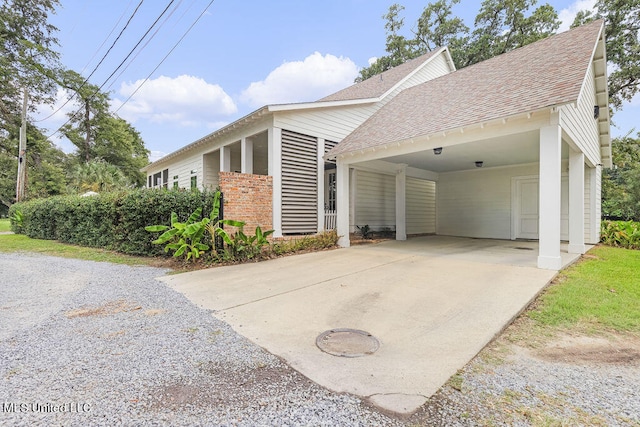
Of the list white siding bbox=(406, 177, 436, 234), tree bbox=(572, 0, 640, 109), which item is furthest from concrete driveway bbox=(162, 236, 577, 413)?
tree bbox=(572, 0, 640, 109)

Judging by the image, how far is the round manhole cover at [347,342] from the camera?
2.75m

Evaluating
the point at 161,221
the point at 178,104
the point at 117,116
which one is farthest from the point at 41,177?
the point at 161,221

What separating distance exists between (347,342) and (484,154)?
8.43 meters

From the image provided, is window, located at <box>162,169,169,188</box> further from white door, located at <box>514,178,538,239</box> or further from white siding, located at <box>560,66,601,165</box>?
white siding, located at <box>560,66,601,165</box>

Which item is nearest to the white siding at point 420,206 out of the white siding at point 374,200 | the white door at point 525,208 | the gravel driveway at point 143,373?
the white siding at point 374,200

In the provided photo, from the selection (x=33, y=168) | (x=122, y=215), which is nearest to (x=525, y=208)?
(x=122, y=215)

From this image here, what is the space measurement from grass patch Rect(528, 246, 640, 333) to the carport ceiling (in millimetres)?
3078

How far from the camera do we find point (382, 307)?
3.97 m

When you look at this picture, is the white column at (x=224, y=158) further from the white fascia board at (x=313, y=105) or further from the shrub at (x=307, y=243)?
the shrub at (x=307, y=243)

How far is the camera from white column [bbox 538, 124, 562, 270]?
5.51m

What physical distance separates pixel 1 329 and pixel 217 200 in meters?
4.19

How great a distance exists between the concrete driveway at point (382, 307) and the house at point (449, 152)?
5.89 feet

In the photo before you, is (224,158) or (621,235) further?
Result: (224,158)

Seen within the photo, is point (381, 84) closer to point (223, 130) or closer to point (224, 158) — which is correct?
point (223, 130)
